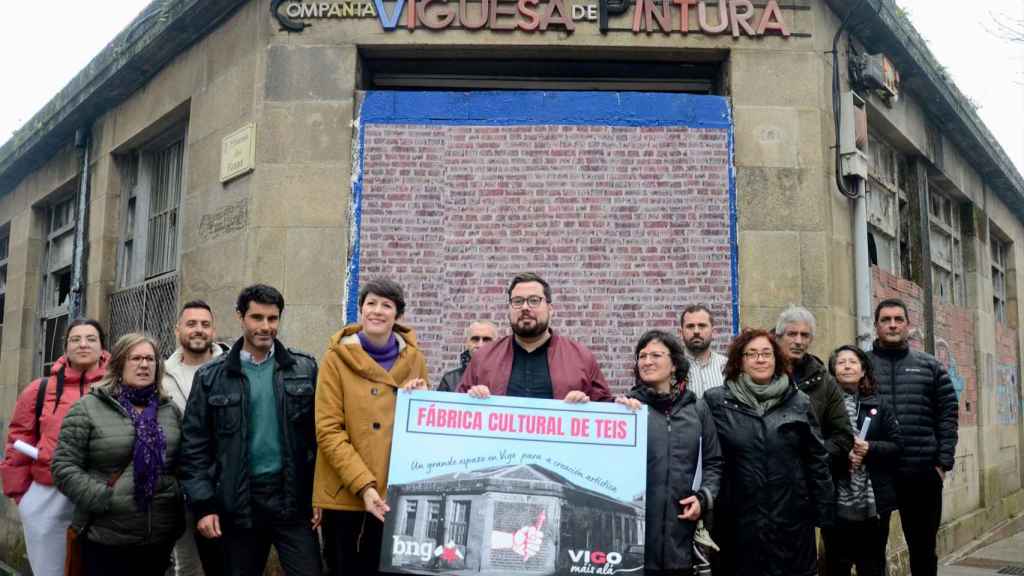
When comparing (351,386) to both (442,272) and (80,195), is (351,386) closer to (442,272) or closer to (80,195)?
(442,272)

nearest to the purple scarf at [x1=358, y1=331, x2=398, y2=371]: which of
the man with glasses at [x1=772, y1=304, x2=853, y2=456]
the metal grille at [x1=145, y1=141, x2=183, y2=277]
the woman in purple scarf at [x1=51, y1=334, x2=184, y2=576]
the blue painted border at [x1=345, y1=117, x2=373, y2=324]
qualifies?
the woman in purple scarf at [x1=51, y1=334, x2=184, y2=576]

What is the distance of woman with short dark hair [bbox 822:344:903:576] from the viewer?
486 cm

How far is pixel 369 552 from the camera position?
396cm

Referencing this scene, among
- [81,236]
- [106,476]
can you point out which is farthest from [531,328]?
[81,236]

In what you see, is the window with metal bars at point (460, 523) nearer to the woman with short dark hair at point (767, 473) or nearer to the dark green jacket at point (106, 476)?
the woman with short dark hair at point (767, 473)

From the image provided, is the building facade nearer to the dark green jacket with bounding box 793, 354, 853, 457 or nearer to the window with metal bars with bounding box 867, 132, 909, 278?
the window with metal bars with bounding box 867, 132, 909, 278

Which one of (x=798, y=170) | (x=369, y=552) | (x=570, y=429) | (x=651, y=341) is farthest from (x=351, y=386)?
(x=798, y=170)

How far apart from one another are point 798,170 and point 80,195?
808 centimetres

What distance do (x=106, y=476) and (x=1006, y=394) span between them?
501 inches

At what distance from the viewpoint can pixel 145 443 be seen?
4.04m

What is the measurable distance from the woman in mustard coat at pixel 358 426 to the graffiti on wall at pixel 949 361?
8078 mm

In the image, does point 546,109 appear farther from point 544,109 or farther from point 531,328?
point 531,328

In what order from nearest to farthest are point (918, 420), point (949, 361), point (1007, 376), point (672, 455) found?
point (672, 455) < point (918, 420) < point (949, 361) < point (1007, 376)

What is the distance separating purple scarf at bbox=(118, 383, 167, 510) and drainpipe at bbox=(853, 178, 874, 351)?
559cm
